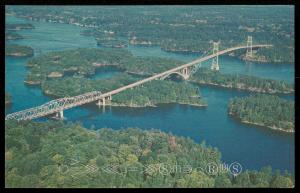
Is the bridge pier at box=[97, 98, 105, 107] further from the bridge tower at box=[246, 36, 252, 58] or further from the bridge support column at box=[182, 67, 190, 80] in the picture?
the bridge tower at box=[246, 36, 252, 58]

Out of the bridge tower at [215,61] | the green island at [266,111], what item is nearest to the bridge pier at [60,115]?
the green island at [266,111]

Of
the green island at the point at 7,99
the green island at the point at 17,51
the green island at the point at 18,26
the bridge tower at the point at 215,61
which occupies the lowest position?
the green island at the point at 7,99

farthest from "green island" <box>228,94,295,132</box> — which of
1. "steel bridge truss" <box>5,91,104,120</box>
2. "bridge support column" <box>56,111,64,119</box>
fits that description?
"bridge support column" <box>56,111,64,119</box>

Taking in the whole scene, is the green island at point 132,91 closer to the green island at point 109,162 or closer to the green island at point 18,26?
the green island at point 18,26

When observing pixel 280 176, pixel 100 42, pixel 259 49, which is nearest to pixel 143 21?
pixel 100 42

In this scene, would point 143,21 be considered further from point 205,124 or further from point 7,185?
point 7,185

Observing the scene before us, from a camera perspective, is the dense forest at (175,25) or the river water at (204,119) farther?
the dense forest at (175,25)

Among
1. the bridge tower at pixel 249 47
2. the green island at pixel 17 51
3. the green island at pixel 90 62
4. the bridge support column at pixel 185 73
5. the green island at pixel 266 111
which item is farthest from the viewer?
the bridge tower at pixel 249 47
